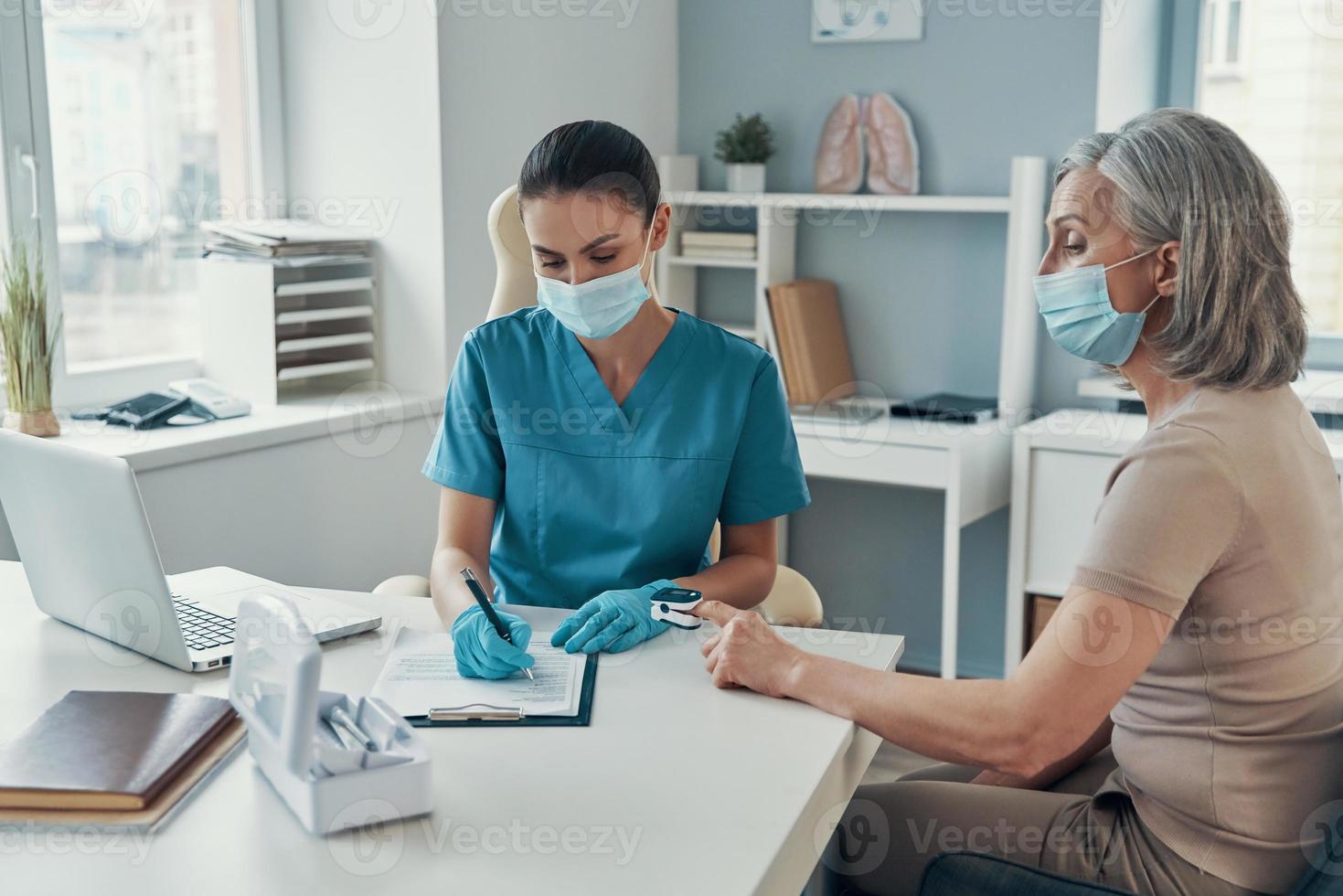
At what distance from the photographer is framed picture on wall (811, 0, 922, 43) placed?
3.26 metres

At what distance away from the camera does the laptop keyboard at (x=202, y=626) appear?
1454 millimetres

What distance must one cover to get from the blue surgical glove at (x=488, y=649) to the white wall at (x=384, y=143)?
167cm

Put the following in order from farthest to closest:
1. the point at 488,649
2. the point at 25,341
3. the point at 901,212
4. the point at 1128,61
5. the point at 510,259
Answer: the point at 901,212 → the point at 1128,61 → the point at 25,341 → the point at 510,259 → the point at 488,649

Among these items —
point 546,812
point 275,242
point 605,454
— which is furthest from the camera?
point 275,242

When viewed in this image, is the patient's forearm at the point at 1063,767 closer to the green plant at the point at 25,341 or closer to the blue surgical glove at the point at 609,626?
the blue surgical glove at the point at 609,626

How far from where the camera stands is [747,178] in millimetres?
3402

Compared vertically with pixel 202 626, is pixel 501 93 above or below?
above

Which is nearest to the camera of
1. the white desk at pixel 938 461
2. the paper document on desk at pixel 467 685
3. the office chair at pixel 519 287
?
the paper document on desk at pixel 467 685

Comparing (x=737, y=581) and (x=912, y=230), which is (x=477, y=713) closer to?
(x=737, y=581)

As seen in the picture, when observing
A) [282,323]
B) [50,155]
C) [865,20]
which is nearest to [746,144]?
[865,20]

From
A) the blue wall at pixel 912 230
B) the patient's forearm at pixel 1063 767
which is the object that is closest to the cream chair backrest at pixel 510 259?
the patient's forearm at pixel 1063 767

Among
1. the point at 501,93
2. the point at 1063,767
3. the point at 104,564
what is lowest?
the point at 1063,767

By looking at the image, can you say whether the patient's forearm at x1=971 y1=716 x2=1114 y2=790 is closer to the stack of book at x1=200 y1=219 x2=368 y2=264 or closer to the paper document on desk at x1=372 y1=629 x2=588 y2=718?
the paper document on desk at x1=372 y1=629 x2=588 y2=718

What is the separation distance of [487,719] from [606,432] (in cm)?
59
